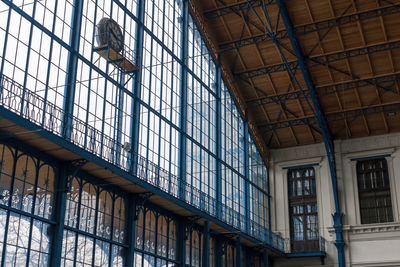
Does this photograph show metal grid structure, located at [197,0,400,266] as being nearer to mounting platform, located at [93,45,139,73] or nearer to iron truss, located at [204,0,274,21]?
iron truss, located at [204,0,274,21]

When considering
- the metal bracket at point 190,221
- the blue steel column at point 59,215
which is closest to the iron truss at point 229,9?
the metal bracket at point 190,221

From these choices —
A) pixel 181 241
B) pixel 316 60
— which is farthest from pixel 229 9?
pixel 181 241

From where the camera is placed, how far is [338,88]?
45.4 m

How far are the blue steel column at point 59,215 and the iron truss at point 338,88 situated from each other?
2668 cm

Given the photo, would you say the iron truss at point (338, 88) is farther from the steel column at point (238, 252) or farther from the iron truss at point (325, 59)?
the steel column at point (238, 252)

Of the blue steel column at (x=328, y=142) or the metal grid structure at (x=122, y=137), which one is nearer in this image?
the metal grid structure at (x=122, y=137)

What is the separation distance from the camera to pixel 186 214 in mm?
32938

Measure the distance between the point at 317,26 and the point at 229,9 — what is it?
6.68 meters

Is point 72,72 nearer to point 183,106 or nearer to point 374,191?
point 183,106

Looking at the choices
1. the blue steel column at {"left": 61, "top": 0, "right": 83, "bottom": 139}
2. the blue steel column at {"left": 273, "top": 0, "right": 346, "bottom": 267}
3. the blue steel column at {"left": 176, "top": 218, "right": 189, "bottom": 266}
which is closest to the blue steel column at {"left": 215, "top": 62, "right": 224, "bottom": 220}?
the blue steel column at {"left": 176, "top": 218, "right": 189, "bottom": 266}

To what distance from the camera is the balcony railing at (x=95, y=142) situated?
2108cm

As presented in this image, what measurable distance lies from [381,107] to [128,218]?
27641 mm

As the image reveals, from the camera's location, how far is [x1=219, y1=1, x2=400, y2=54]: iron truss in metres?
38.4

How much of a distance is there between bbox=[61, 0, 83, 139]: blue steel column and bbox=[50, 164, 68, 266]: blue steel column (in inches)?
72.1
